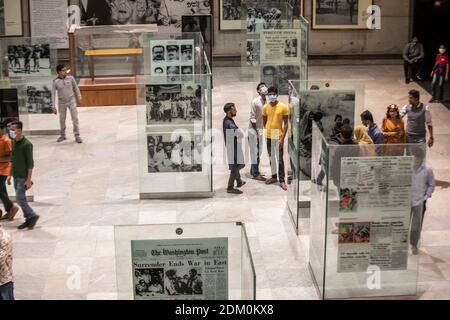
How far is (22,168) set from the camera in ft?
45.4

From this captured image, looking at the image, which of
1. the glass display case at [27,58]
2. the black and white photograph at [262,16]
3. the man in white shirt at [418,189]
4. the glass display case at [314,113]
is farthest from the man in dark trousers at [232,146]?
the black and white photograph at [262,16]

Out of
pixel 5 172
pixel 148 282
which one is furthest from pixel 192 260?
pixel 5 172

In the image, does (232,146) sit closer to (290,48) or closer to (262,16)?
(290,48)

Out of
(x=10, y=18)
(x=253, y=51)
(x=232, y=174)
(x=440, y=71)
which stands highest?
(x=10, y=18)

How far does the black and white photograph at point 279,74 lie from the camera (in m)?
20.3

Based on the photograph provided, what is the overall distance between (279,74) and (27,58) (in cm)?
557

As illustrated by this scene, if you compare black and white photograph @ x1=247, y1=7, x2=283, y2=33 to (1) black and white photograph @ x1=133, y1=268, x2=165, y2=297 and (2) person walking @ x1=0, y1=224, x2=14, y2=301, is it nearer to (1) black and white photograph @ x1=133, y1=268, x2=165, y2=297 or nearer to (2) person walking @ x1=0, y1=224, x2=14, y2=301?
(2) person walking @ x1=0, y1=224, x2=14, y2=301

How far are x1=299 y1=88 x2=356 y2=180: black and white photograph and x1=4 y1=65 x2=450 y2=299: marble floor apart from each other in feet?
4.38

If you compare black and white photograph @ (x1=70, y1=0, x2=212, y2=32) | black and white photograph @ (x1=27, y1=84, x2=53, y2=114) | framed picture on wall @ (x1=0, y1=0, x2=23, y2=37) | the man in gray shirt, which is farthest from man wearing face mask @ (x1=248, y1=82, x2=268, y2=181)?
framed picture on wall @ (x1=0, y1=0, x2=23, y2=37)

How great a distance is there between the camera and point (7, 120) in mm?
16234

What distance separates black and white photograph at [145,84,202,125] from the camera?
15016 mm

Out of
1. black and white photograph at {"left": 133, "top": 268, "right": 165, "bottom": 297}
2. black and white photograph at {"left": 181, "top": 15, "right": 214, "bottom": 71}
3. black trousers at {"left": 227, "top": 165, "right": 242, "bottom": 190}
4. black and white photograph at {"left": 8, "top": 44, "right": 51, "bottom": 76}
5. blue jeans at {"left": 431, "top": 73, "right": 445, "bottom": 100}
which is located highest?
black and white photograph at {"left": 181, "top": 15, "right": 214, "bottom": 71}

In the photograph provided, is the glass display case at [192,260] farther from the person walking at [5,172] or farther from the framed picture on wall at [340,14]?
the framed picture on wall at [340,14]
